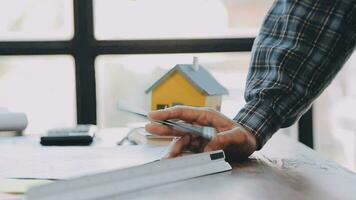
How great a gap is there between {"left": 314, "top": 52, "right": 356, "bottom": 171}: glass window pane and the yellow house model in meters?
0.84

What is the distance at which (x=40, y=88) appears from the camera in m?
2.04

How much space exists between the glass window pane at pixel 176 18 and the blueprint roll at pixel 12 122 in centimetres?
63

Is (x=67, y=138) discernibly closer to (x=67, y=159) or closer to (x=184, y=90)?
(x=67, y=159)

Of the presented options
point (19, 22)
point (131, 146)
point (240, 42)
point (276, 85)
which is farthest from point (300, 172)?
point (19, 22)

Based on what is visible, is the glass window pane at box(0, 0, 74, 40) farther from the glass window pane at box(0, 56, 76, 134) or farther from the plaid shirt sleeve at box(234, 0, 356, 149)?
the plaid shirt sleeve at box(234, 0, 356, 149)

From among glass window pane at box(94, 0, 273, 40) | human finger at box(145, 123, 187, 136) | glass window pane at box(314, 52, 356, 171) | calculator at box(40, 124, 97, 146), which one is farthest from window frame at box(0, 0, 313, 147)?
human finger at box(145, 123, 187, 136)

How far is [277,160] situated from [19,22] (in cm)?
127

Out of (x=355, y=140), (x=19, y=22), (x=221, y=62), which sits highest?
(x=19, y=22)

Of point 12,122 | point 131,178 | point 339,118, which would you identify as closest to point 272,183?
point 131,178

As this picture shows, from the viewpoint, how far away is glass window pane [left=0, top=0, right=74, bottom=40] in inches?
78.2

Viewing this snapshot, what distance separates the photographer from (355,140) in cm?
210

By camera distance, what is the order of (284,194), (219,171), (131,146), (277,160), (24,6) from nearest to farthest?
(284,194), (219,171), (277,160), (131,146), (24,6)

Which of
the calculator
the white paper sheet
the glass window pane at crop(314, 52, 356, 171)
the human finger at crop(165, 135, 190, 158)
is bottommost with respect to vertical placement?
the glass window pane at crop(314, 52, 356, 171)

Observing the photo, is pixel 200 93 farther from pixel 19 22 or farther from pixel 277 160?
pixel 19 22
